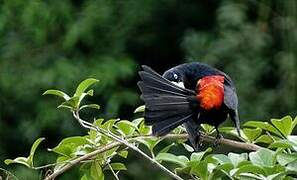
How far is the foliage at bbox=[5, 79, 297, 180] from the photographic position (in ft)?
6.16

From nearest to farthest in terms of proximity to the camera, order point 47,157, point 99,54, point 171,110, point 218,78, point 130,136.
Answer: point 130,136 → point 171,110 → point 218,78 → point 47,157 → point 99,54

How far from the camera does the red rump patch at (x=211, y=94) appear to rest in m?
2.48

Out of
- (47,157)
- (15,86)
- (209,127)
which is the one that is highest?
(209,127)

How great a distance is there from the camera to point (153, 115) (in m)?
2.17

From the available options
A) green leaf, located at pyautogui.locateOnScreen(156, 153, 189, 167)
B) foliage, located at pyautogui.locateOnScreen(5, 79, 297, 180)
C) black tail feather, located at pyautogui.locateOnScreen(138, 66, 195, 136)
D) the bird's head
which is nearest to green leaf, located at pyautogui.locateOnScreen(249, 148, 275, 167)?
foliage, located at pyautogui.locateOnScreen(5, 79, 297, 180)

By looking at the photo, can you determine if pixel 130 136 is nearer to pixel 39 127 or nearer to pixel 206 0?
pixel 39 127

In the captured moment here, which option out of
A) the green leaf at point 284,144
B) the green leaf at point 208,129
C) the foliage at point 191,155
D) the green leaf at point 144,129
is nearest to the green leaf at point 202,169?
the foliage at point 191,155

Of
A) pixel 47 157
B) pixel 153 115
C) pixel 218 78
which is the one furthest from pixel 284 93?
pixel 153 115

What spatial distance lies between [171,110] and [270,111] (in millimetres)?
3193

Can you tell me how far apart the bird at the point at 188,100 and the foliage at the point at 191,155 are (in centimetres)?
4

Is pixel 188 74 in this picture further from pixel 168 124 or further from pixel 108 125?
pixel 108 125

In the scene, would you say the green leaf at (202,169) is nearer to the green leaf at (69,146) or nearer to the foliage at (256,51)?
the green leaf at (69,146)

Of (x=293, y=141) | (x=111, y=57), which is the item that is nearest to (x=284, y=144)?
(x=293, y=141)

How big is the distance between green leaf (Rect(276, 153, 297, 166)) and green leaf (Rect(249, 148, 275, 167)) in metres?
0.02
